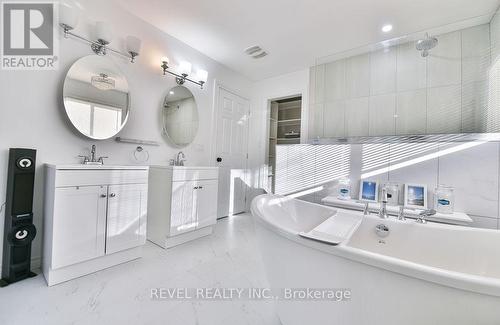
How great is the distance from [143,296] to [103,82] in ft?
6.53

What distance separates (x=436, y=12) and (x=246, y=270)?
3.25 meters

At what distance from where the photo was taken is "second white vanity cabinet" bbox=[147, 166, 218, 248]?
2176 millimetres

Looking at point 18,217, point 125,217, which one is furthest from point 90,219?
point 18,217

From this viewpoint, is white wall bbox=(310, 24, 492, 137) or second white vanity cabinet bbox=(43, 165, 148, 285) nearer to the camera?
second white vanity cabinet bbox=(43, 165, 148, 285)

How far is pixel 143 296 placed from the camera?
1424 millimetres

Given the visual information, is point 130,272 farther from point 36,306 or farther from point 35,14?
point 35,14

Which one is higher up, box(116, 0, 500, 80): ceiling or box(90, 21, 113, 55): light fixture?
box(116, 0, 500, 80): ceiling

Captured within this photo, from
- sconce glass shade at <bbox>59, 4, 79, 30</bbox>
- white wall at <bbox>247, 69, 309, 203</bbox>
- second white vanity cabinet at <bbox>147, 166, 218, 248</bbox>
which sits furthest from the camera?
white wall at <bbox>247, 69, 309, 203</bbox>

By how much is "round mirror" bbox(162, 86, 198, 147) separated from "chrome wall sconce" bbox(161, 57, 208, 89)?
4.8 inches

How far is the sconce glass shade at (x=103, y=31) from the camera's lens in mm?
1925

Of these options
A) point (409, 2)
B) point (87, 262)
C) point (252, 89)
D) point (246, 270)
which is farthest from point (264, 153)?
point (87, 262)

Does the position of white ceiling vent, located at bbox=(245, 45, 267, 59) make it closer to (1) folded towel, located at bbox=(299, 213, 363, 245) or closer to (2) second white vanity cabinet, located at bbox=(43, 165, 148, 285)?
(2) second white vanity cabinet, located at bbox=(43, 165, 148, 285)

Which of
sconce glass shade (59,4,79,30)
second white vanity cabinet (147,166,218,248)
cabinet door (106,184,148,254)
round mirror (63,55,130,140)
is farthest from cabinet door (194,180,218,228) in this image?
sconce glass shade (59,4,79,30)

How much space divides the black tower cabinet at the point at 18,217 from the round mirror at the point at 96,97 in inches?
19.1
